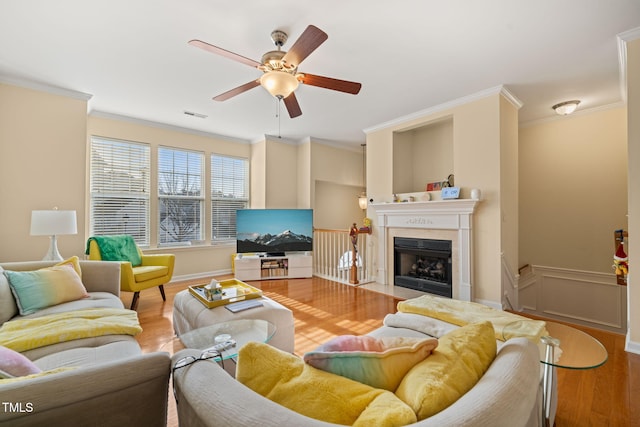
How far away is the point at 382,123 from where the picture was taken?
467cm

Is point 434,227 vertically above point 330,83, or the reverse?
point 330,83

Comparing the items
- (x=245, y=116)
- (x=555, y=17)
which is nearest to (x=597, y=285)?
(x=555, y=17)

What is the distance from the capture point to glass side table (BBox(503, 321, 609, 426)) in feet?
4.06

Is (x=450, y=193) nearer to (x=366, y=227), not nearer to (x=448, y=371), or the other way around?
→ (x=366, y=227)

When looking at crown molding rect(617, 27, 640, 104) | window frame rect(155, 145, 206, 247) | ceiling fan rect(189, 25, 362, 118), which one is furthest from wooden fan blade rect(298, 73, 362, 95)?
window frame rect(155, 145, 206, 247)

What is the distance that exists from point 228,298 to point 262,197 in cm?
339

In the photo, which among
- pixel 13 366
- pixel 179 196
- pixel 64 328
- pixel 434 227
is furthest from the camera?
pixel 179 196

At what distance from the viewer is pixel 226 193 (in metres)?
5.57

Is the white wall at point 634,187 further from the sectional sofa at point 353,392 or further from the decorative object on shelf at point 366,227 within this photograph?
the decorative object on shelf at point 366,227

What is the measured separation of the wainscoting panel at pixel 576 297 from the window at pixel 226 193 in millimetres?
5163

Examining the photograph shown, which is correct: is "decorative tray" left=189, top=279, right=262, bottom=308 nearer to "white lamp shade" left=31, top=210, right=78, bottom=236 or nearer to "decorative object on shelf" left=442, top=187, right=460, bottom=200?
"white lamp shade" left=31, top=210, right=78, bottom=236

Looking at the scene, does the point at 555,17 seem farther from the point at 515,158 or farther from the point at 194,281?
the point at 194,281

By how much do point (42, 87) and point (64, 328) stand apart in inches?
128

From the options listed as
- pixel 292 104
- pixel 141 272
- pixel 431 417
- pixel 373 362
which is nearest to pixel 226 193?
pixel 141 272
